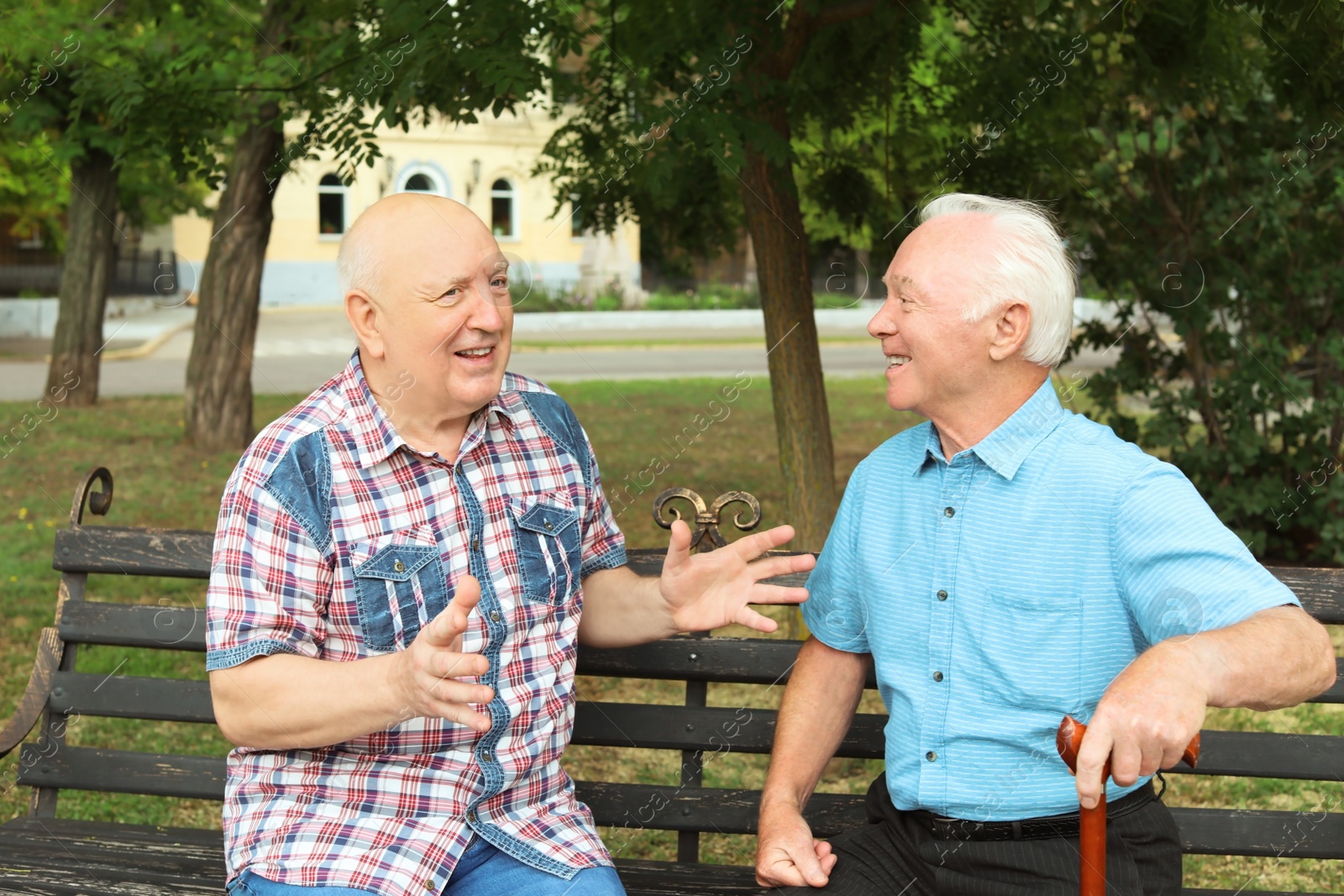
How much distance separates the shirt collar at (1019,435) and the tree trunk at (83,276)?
1200 centimetres

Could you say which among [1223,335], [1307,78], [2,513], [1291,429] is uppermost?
[1307,78]

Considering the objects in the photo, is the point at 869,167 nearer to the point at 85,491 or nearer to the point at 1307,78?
the point at 1307,78

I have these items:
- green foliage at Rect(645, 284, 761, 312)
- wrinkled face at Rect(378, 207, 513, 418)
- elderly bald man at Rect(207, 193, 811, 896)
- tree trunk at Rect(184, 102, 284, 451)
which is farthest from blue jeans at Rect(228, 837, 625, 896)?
green foliage at Rect(645, 284, 761, 312)

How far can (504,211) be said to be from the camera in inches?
1344

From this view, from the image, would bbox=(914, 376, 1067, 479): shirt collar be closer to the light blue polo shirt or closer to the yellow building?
the light blue polo shirt

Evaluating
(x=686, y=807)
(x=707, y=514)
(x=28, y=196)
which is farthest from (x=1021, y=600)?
(x=28, y=196)

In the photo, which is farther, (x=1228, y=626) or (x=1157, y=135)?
(x=1157, y=135)

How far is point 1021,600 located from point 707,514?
0.75 m

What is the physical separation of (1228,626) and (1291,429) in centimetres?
599

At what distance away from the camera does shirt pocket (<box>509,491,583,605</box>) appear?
2.49 m

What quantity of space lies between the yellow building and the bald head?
27349 millimetres

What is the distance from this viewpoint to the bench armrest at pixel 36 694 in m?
2.94

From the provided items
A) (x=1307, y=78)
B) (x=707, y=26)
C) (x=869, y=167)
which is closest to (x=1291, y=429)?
(x=869, y=167)

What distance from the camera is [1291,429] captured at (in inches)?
292
